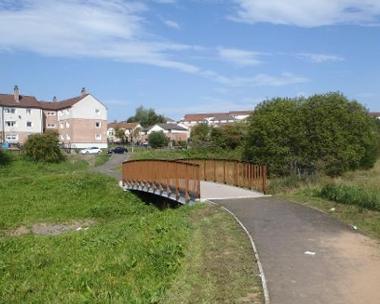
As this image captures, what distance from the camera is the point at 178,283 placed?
8383mm

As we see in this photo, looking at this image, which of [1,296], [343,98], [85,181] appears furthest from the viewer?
[85,181]

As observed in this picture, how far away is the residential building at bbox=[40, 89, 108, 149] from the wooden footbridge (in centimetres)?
5511

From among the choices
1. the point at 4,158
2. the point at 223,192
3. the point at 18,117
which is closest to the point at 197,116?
the point at 18,117

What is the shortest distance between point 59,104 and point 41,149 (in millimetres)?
37993

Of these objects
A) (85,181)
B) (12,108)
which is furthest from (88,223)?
(12,108)

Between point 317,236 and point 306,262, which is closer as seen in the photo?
point 306,262

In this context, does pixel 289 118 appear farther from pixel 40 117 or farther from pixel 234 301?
pixel 40 117

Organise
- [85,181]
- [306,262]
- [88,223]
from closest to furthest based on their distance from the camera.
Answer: [306,262], [88,223], [85,181]

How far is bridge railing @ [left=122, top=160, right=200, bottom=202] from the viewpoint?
19.3 meters

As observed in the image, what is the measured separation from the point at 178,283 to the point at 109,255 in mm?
4699

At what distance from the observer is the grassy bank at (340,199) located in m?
13.3

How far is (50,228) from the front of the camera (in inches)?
902

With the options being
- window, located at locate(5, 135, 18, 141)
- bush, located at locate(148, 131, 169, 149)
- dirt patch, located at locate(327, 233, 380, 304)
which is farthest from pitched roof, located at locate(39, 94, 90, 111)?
dirt patch, located at locate(327, 233, 380, 304)

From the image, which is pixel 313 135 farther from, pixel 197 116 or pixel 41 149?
pixel 197 116
